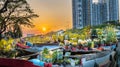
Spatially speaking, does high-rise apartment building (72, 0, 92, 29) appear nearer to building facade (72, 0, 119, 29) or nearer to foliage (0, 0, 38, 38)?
building facade (72, 0, 119, 29)

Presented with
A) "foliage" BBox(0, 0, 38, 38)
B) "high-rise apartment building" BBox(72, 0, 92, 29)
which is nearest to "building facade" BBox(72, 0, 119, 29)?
"high-rise apartment building" BBox(72, 0, 92, 29)

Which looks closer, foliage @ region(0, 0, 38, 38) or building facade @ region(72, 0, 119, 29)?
foliage @ region(0, 0, 38, 38)

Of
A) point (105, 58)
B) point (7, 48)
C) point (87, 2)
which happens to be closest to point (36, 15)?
point (105, 58)

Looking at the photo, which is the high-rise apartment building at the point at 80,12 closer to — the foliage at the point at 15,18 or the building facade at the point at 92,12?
the building facade at the point at 92,12

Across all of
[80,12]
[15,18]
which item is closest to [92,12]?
[80,12]

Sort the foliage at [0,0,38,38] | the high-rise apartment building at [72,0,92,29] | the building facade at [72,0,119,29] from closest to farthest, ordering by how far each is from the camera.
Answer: the foliage at [0,0,38,38], the high-rise apartment building at [72,0,92,29], the building facade at [72,0,119,29]

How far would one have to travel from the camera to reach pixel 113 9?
61.9m

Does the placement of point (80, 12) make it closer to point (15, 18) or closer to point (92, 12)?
point (92, 12)

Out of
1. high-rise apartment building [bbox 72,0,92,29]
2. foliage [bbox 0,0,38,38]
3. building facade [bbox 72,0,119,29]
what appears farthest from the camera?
building facade [bbox 72,0,119,29]

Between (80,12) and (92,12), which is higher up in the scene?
(80,12)

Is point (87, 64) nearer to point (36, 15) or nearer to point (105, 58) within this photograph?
point (105, 58)

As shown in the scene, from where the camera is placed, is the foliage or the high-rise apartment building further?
the high-rise apartment building

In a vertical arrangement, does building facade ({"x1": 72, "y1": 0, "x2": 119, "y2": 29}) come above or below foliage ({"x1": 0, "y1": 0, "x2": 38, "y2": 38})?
below

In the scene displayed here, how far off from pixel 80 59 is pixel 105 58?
4603 mm
